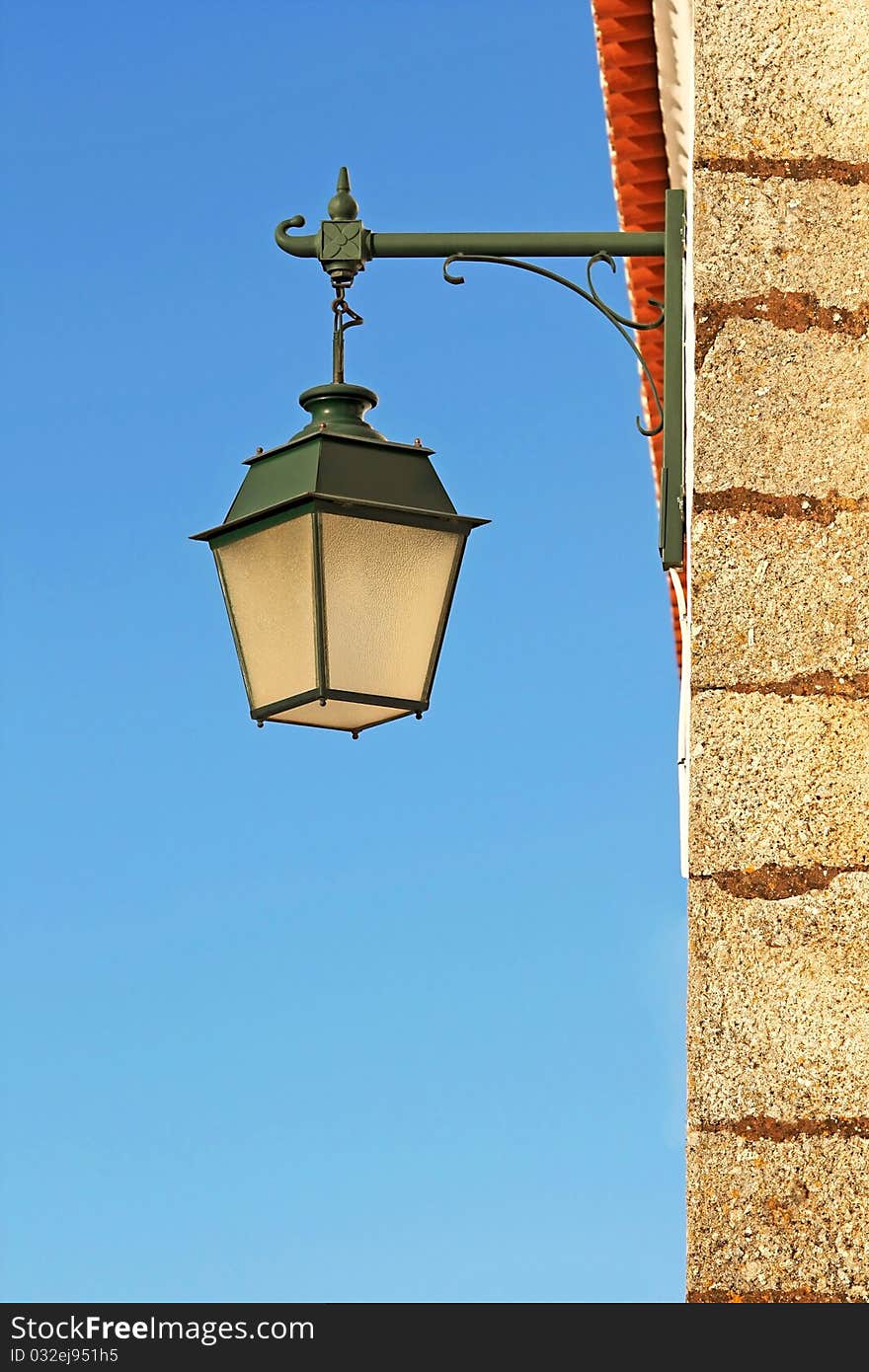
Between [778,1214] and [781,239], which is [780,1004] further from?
[781,239]

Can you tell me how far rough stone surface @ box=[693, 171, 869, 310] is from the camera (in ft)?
10.8

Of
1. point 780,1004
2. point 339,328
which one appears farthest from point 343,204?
point 780,1004

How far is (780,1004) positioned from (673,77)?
13.1 feet

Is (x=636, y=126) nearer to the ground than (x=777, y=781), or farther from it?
farther from it

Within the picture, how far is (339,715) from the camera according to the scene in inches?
156

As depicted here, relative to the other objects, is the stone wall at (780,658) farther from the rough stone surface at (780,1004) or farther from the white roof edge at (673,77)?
the white roof edge at (673,77)

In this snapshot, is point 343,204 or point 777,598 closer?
point 777,598

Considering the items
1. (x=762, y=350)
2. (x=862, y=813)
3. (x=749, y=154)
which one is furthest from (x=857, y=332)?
(x=862, y=813)

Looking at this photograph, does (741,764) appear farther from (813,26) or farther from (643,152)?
(643,152)

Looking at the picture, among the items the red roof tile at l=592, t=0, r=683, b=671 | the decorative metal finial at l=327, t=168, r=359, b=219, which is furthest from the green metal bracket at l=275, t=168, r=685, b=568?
the red roof tile at l=592, t=0, r=683, b=671

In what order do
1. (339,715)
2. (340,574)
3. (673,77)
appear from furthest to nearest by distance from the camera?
(673,77) → (339,715) → (340,574)

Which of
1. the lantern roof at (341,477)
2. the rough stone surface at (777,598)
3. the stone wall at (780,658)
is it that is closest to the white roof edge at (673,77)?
the lantern roof at (341,477)

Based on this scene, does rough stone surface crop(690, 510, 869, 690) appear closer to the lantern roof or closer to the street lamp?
the street lamp

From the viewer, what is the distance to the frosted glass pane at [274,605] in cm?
385
